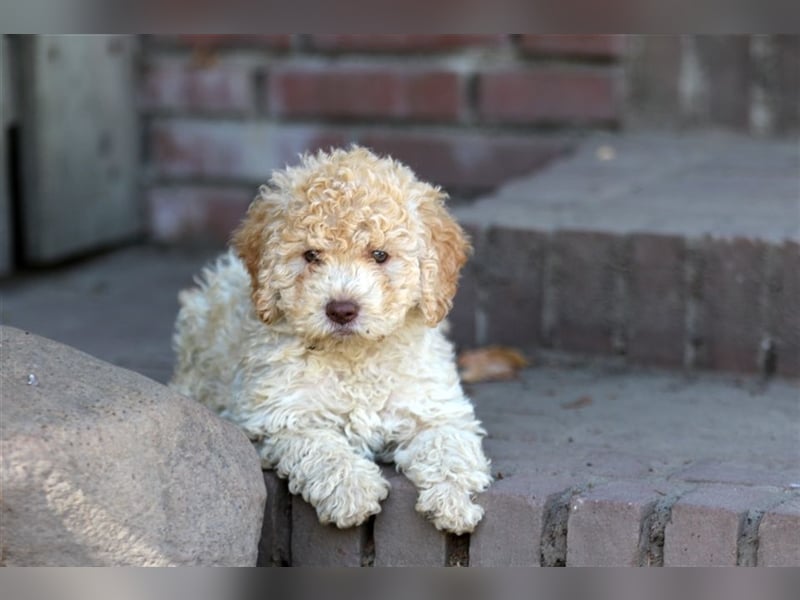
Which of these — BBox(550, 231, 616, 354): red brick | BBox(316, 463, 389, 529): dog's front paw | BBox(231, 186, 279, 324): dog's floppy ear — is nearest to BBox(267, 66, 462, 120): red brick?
BBox(550, 231, 616, 354): red brick

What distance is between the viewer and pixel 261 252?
11.7 ft

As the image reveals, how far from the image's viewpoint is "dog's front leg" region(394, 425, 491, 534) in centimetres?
337

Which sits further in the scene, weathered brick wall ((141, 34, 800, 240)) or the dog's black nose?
weathered brick wall ((141, 34, 800, 240))

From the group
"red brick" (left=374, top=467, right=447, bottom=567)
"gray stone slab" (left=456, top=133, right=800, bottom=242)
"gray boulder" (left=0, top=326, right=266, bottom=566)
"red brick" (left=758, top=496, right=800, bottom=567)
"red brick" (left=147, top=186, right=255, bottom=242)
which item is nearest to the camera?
"gray boulder" (left=0, top=326, right=266, bottom=566)

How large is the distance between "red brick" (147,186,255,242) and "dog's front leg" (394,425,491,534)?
2.95m

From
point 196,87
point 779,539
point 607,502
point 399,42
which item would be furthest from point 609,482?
point 196,87

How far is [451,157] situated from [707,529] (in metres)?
2.91

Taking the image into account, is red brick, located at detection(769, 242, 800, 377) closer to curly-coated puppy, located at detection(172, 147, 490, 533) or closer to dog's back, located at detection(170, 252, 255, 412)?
curly-coated puppy, located at detection(172, 147, 490, 533)

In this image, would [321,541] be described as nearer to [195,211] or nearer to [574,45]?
[574,45]

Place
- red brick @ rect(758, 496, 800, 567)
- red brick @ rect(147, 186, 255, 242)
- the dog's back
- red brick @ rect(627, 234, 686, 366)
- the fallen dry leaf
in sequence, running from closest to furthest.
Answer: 1. red brick @ rect(758, 496, 800, 567)
2. the dog's back
3. the fallen dry leaf
4. red brick @ rect(627, 234, 686, 366)
5. red brick @ rect(147, 186, 255, 242)

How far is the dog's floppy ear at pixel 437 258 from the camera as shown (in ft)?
11.5

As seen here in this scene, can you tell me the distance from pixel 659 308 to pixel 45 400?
7.02 ft

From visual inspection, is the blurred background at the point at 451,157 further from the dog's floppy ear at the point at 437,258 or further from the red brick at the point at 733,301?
the dog's floppy ear at the point at 437,258

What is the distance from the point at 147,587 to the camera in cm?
277
